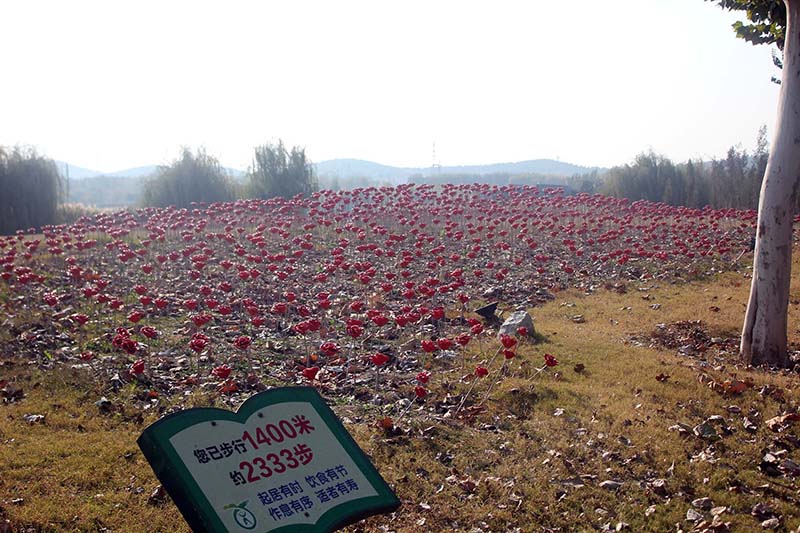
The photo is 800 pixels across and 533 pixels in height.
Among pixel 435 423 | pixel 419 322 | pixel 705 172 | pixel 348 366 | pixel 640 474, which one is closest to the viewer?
pixel 640 474

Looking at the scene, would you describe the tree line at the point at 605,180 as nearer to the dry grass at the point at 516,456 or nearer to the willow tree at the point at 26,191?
the willow tree at the point at 26,191

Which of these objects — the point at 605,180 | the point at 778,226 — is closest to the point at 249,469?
the point at 778,226

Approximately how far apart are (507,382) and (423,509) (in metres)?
3.03

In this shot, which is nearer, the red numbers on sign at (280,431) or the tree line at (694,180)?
the red numbers on sign at (280,431)

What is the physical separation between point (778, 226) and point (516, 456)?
519 cm

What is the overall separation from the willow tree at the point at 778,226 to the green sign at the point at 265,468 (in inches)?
286

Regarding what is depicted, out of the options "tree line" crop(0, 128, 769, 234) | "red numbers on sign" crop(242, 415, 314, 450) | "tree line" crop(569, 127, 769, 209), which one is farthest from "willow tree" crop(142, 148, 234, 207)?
"red numbers on sign" crop(242, 415, 314, 450)

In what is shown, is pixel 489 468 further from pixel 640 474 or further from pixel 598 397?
pixel 598 397

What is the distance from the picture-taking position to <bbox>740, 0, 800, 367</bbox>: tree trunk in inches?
322

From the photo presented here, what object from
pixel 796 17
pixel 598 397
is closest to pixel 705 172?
pixel 796 17

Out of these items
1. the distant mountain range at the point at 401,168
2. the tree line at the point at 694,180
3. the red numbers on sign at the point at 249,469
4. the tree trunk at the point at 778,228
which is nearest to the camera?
the red numbers on sign at the point at 249,469

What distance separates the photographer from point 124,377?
782 cm

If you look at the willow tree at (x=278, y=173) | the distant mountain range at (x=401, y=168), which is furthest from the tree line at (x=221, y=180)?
the distant mountain range at (x=401, y=168)

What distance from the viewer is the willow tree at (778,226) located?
322 inches
